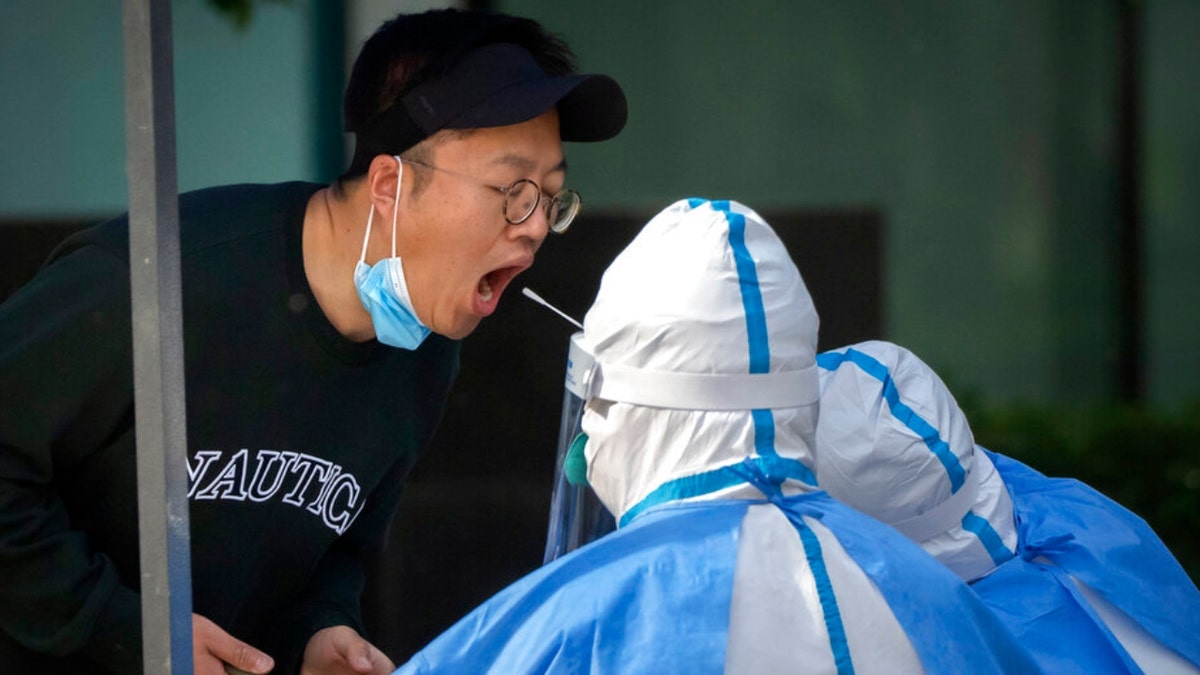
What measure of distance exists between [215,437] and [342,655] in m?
0.41

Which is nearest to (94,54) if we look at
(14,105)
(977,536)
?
(14,105)

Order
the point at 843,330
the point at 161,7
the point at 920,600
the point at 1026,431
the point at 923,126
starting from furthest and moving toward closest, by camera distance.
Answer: the point at 923,126 → the point at 1026,431 → the point at 843,330 → the point at 920,600 → the point at 161,7

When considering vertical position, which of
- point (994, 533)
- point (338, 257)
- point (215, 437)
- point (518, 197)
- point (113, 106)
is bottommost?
point (994, 533)

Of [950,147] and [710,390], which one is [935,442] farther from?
[950,147]

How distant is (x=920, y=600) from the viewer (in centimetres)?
190

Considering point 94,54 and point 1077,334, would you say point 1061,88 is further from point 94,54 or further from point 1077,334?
point 94,54

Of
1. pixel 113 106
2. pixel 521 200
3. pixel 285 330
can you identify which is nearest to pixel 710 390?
pixel 521 200

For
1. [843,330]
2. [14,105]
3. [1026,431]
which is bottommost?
[1026,431]

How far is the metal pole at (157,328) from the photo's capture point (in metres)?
→ 1.77

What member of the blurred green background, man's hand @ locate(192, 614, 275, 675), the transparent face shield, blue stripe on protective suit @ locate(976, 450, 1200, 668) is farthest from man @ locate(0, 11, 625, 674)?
the blurred green background

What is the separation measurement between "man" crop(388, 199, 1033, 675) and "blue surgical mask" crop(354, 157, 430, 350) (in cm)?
51

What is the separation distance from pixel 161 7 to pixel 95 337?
0.72 m

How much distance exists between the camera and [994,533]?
2381mm

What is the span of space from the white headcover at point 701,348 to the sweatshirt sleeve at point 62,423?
0.80 meters
